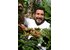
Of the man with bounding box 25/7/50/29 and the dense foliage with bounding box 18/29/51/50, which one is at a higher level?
the man with bounding box 25/7/50/29

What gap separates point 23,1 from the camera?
5.09ft

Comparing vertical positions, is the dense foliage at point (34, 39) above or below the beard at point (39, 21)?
below

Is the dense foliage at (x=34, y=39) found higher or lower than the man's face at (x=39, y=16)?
lower

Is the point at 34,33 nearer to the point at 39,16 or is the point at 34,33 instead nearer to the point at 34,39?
the point at 34,39

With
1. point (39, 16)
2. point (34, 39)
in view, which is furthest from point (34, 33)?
point (39, 16)

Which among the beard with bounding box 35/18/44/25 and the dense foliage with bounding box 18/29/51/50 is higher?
the beard with bounding box 35/18/44/25

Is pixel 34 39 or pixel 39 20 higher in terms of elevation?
pixel 39 20
